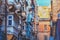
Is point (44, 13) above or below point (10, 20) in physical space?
above

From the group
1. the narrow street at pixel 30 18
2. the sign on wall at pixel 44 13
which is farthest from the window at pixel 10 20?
the sign on wall at pixel 44 13

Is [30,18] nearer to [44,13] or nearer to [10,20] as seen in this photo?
[44,13]

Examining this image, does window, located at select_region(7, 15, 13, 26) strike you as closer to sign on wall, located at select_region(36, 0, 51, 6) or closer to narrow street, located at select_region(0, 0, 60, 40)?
narrow street, located at select_region(0, 0, 60, 40)

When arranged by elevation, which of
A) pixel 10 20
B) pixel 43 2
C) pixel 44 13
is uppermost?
pixel 43 2

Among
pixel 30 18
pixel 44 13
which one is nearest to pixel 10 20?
pixel 30 18

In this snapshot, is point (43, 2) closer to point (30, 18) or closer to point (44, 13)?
point (44, 13)

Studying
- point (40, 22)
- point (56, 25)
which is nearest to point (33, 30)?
point (40, 22)

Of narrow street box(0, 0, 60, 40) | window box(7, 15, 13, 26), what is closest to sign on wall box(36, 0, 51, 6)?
narrow street box(0, 0, 60, 40)

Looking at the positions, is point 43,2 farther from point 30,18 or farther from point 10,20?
point 10,20

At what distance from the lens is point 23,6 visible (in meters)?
5.25

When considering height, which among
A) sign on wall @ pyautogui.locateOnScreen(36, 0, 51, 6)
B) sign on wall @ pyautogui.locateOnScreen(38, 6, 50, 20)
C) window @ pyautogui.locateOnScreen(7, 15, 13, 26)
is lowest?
window @ pyautogui.locateOnScreen(7, 15, 13, 26)

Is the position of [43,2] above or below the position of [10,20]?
above

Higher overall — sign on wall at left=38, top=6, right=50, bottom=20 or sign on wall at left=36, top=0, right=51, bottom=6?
sign on wall at left=36, top=0, right=51, bottom=6

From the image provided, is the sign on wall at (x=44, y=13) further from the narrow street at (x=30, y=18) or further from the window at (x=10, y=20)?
the window at (x=10, y=20)
